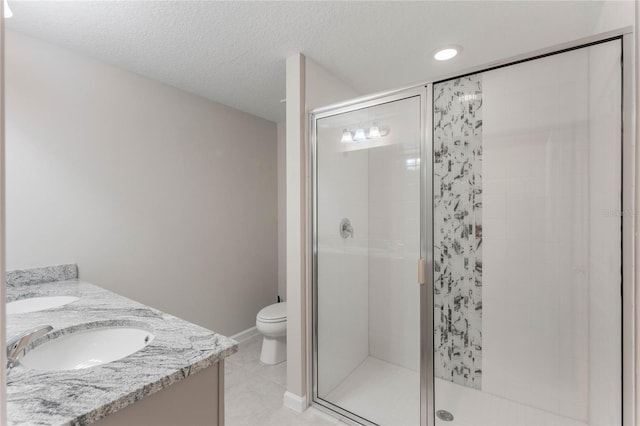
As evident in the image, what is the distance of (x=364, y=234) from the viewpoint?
211 centimetres

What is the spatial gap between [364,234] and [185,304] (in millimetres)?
1663

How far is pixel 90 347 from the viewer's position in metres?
1.11

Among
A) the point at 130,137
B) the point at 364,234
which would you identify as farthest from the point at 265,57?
the point at 364,234

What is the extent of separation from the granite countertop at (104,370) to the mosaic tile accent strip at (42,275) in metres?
0.61

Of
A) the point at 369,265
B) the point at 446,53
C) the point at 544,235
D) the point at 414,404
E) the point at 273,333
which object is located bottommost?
the point at 414,404

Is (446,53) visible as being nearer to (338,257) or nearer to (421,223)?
(421,223)

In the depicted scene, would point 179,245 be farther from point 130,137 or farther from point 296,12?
point 296,12

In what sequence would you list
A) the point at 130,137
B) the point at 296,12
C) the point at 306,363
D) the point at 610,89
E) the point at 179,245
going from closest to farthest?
the point at 610,89
the point at 296,12
the point at 306,363
the point at 130,137
the point at 179,245

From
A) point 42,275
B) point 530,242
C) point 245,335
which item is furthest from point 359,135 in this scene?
point 245,335

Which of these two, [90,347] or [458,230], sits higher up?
[458,230]

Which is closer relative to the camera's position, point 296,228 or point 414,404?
point 414,404

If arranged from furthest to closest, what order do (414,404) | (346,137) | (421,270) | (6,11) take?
(346,137)
(414,404)
(421,270)
(6,11)

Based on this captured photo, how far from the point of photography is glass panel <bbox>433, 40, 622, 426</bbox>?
133 centimetres

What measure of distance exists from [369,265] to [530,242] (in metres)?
1.03
